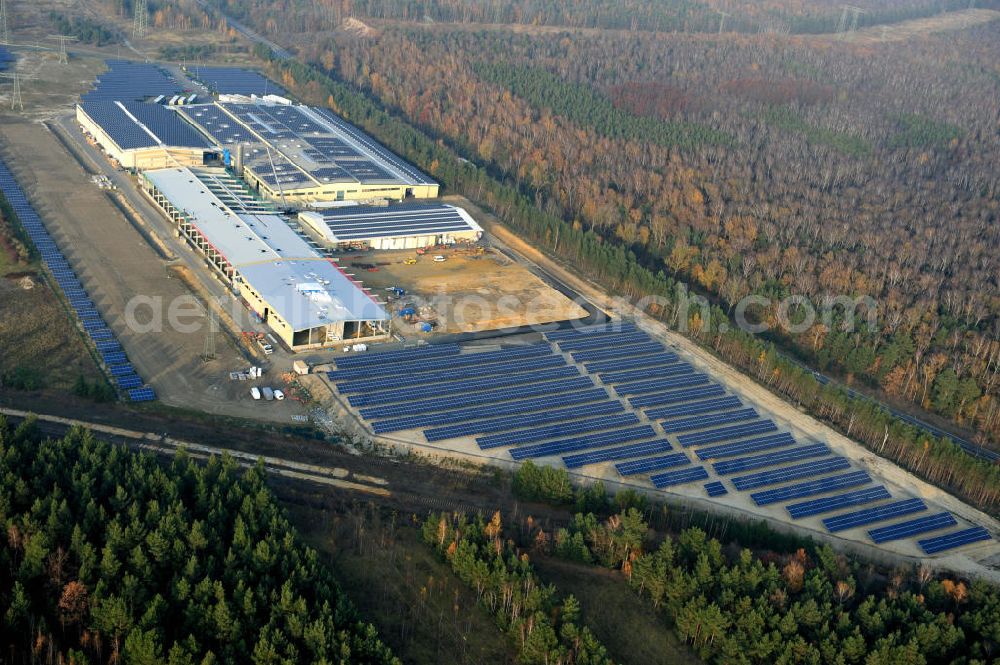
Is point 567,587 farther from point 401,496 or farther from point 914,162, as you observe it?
point 914,162

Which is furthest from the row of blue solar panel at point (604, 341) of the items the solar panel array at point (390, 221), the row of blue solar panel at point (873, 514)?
the row of blue solar panel at point (873, 514)

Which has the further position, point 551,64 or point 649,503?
point 551,64

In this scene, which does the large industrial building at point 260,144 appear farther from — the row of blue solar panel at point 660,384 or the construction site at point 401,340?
the row of blue solar panel at point 660,384

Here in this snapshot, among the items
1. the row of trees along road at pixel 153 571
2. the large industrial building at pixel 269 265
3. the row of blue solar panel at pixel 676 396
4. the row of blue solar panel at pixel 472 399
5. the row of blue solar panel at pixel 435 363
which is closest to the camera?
the row of trees along road at pixel 153 571

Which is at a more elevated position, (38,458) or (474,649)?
(38,458)

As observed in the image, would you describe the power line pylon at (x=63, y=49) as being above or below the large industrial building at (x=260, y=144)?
above

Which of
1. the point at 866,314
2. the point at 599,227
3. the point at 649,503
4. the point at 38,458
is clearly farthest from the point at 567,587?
the point at 599,227
